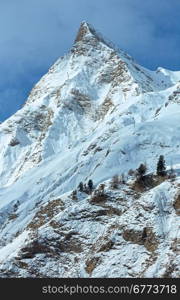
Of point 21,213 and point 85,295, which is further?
point 21,213

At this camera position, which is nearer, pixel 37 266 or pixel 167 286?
pixel 167 286

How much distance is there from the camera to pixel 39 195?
19438 centimetres

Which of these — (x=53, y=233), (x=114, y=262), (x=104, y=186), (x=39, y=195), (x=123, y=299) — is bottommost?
(x=123, y=299)

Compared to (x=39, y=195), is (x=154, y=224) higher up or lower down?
lower down

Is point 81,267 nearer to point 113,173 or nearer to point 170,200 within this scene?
point 170,200

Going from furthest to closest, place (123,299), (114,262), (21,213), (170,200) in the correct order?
(21,213) < (170,200) < (114,262) < (123,299)

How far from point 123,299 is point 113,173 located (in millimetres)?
101964

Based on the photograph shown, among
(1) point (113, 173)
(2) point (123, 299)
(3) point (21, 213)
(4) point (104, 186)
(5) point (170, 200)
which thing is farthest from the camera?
(3) point (21, 213)

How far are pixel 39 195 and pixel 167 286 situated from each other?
128 meters

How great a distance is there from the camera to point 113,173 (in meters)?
166


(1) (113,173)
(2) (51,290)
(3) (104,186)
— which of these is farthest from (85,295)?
(1) (113,173)

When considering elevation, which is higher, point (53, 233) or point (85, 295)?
point (53, 233)

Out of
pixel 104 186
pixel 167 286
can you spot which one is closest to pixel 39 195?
pixel 104 186

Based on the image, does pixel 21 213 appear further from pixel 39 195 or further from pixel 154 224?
pixel 154 224
